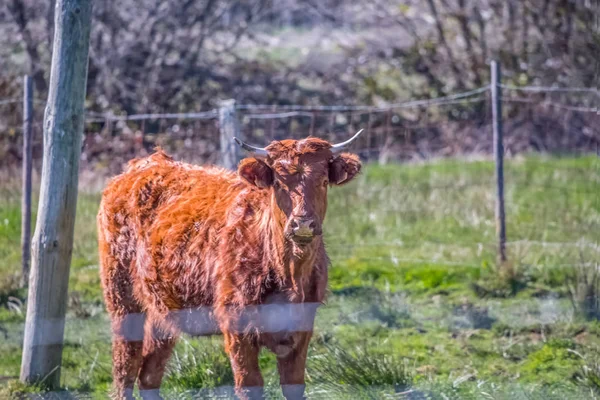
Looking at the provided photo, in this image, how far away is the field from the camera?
6520 mm

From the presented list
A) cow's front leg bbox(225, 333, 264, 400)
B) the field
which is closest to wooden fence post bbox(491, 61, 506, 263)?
the field

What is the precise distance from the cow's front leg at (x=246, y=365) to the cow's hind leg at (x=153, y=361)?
40.6 inches

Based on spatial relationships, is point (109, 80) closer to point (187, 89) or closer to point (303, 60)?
point (187, 89)

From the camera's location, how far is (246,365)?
5.46m

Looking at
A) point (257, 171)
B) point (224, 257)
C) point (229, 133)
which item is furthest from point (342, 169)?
point (229, 133)

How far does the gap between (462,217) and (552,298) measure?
2649 mm

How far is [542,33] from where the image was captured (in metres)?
17.4

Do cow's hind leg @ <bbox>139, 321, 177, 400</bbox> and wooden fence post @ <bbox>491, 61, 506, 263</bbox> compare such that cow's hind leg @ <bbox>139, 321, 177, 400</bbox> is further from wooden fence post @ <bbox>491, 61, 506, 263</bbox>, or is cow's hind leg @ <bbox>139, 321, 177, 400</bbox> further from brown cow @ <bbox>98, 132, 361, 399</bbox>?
wooden fence post @ <bbox>491, 61, 506, 263</bbox>

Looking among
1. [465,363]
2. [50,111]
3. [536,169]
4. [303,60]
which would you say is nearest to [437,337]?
[465,363]

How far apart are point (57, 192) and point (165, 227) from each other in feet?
3.00

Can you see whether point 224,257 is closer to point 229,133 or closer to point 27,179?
point 229,133

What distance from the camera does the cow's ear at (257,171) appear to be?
5457 mm

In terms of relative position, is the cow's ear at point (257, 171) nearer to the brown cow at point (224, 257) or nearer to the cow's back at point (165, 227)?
the brown cow at point (224, 257)

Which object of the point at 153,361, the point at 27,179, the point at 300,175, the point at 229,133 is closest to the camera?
the point at 300,175
